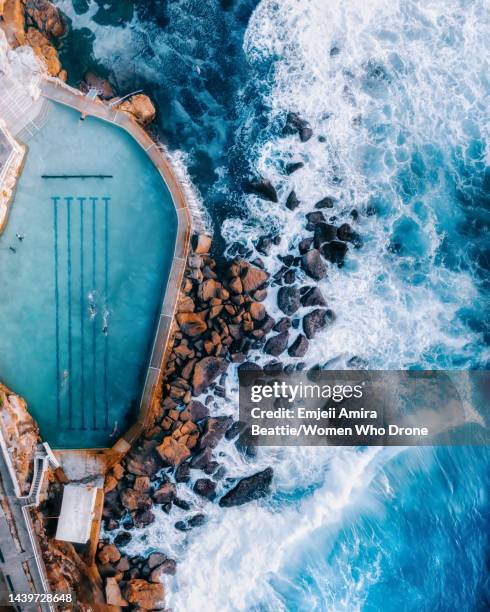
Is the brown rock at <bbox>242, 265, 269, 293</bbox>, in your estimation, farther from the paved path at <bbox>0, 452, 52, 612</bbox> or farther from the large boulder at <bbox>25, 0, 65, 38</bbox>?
the large boulder at <bbox>25, 0, 65, 38</bbox>

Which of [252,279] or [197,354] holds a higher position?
[252,279]

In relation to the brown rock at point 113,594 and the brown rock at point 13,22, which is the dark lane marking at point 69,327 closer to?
the brown rock at point 113,594

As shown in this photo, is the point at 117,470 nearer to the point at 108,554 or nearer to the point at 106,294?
the point at 108,554

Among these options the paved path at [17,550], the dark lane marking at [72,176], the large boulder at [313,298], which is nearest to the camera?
the paved path at [17,550]

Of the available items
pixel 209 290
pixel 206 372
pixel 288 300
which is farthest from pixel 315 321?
pixel 206 372

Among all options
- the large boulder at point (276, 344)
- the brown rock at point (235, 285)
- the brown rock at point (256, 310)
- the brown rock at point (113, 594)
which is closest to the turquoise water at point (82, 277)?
the brown rock at point (235, 285)

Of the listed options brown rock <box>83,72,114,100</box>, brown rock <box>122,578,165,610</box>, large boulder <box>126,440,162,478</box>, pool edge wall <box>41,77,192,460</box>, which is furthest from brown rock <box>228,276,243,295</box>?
brown rock <box>122,578,165,610</box>

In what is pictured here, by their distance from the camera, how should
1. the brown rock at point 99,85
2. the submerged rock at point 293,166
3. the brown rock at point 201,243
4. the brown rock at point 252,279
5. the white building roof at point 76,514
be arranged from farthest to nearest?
1. the submerged rock at point 293,166
2. the brown rock at point 99,85
3. the brown rock at point 252,279
4. the brown rock at point 201,243
5. the white building roof at point 76,514
